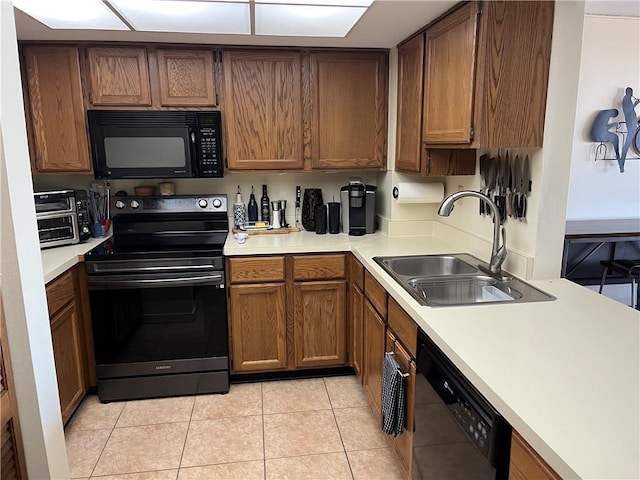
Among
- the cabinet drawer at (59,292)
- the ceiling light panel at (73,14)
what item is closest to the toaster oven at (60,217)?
the cabinet drawer at (59,292)

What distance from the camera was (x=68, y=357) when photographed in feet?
7.72

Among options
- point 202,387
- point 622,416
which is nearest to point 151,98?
→ point 202,387

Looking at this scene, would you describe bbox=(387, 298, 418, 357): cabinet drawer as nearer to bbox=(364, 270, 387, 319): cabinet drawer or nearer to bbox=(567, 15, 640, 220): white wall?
bbox=(364, 270, 387, 319): cabinet drawer

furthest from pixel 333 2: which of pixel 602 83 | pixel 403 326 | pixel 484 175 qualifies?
pixel 602 83

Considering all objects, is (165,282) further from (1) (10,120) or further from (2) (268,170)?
(1) (10,120)

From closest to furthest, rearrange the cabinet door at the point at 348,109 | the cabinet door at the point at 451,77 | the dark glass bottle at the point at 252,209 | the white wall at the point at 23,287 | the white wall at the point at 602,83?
the white wall at the point at 23,287
the cabinet door at the point at 451,77
the cabinet door at the point at 348,109
the dark glass bottle at the point at 252,209
the white wall at the point at 602,83

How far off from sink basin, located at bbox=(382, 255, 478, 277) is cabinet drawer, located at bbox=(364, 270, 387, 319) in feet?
0.43

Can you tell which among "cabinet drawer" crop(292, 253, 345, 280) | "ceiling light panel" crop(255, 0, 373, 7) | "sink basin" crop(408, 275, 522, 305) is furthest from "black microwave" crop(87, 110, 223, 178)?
"sink basin" crop(408, 275, 522, 305)

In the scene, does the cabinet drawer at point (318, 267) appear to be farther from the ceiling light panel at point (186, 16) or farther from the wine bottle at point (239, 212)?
the ceiling light panel at point (186, 16)

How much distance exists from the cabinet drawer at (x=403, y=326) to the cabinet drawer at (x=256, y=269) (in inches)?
33.7

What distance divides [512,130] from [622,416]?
1.16 m

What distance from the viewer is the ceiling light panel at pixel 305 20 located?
6.53 feet

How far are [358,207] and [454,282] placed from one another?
3.34ft

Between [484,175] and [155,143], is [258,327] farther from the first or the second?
[484,175]
